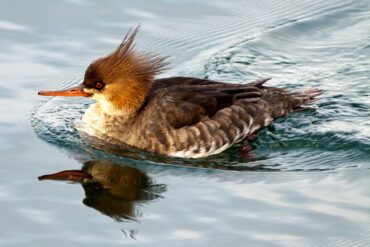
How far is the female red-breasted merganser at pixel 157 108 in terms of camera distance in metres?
11.5

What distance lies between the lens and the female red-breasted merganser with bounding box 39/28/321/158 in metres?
11.5

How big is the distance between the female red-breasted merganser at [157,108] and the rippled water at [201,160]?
9.1 inches

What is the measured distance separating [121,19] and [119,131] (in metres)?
3.04

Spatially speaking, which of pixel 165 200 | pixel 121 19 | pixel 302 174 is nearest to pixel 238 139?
pixel 302 174

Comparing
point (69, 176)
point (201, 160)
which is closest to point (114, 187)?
point (69, 176)

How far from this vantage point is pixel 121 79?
11664 millimetres

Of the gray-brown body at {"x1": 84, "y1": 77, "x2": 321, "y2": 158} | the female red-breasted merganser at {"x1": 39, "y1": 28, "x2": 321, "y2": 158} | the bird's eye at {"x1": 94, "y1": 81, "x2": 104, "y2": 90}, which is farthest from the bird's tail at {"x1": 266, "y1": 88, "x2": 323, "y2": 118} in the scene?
the bird's eye at {"x1": 94, "y1": 81, "x2": 104, "y2": 90}

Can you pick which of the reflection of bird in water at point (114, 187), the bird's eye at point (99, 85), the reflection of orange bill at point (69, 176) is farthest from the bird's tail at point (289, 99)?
the reflection of orange bill at point (69, 176)

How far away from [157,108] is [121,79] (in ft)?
1.84

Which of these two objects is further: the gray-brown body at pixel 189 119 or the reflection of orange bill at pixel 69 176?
the gray-brown body at pixel 189 119

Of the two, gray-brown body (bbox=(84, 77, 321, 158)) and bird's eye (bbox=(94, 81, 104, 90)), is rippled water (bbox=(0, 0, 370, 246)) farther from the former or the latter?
bird's eye (bbox=(94, 81, 104, 90))

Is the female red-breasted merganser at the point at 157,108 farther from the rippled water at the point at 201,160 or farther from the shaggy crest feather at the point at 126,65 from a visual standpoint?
Result: the rippled water at the point at 201,160

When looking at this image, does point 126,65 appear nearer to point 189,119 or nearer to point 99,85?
point 99,85

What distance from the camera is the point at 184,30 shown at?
14211mm
